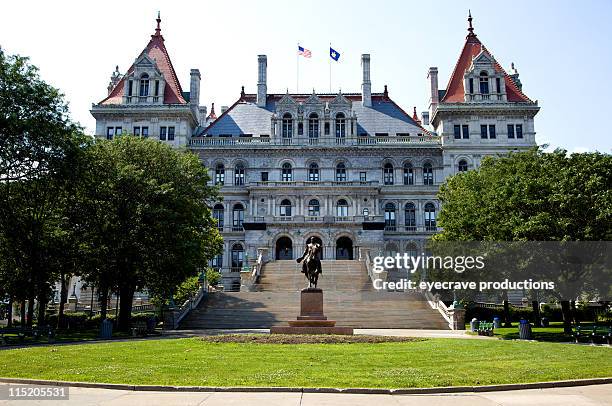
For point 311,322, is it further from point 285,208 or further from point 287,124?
point 287,124

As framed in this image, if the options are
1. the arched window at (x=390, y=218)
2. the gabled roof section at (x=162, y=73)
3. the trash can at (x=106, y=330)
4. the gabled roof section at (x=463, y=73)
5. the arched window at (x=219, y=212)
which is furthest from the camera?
the gabled roof section at (x=162, y=73)

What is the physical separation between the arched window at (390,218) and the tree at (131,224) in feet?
102

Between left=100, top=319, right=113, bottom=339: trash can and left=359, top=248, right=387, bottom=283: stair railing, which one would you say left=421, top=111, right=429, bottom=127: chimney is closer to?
left=359, top=248, right=387, bottom=283: stair railing

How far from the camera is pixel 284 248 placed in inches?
2486

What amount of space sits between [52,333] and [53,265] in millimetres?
6462

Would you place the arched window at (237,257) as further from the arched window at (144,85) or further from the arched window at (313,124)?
the arched window at (144,85)

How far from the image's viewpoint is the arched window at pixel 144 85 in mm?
65500

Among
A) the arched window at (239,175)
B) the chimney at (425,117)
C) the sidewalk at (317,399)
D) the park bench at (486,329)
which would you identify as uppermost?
the chimney at (425,117)

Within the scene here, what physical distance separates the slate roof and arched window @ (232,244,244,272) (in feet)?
43.5

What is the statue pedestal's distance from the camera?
26844 mm

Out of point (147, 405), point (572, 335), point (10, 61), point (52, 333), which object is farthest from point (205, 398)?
point (10, 61)

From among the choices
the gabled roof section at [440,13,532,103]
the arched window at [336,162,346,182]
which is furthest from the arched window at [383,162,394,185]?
the gabled roof section at [440,13,532,103]

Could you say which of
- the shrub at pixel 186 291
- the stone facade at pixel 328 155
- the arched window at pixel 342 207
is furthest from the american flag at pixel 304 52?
the shrub at pixel 186 291

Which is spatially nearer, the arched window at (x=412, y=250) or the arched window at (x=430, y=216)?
the arched window at (x=412, y=250)
